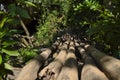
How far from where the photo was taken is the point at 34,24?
1591 centimetres

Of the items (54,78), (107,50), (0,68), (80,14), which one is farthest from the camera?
(80,14)

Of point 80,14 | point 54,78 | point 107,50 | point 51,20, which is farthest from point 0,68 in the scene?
point 51,20

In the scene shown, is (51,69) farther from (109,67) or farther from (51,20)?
(51,20)

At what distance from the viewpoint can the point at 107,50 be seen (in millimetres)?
7828

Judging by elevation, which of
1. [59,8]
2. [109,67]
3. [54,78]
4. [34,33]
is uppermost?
[109,67]

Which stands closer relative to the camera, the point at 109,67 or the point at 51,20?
the point at 109,67

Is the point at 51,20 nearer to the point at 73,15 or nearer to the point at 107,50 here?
the point at 73,15

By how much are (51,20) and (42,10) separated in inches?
33.2

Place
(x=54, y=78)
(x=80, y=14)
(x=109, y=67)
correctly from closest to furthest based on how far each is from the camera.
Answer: (x=109, y=67) < (x=54, y=78) < (x=80, y=14)

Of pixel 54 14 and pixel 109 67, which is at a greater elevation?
pixel 109 67

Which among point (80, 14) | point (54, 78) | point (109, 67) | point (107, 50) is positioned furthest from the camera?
point (80, 14)

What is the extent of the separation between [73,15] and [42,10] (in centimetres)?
194

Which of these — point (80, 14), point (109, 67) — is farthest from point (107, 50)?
point (80, 14)

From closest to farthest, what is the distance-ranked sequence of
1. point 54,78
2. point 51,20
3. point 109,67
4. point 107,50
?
point 109,67, point 54,78, point 107,50, point 51,20
